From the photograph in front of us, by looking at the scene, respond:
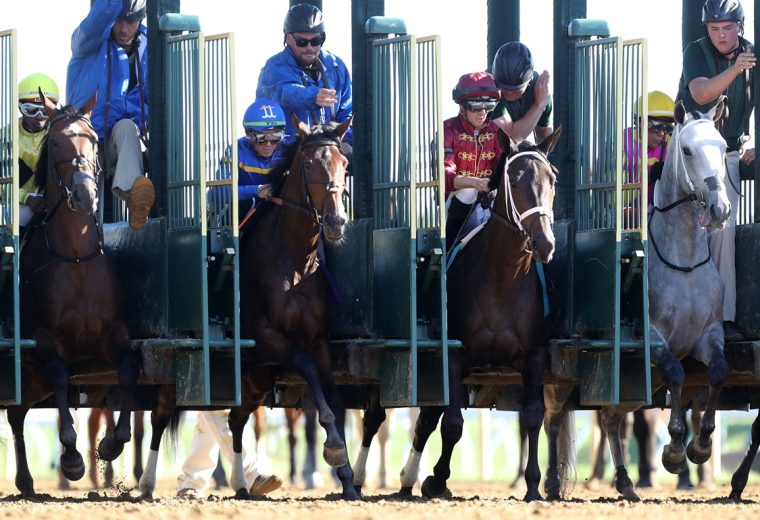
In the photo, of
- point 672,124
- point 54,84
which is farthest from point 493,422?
point 54,84

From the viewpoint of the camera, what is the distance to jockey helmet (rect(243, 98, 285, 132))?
14.1m

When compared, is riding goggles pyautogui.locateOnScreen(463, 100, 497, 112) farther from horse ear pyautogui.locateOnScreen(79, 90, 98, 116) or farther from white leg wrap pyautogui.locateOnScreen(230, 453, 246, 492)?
white leg wrap pyautogui.locateOnScreen(230, 453, 246, 492)

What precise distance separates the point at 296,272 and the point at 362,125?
1.03 meters

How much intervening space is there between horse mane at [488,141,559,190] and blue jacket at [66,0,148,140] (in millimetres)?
2284

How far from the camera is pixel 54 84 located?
14.0 m

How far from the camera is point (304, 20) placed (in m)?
14.6

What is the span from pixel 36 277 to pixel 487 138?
9.96 feet

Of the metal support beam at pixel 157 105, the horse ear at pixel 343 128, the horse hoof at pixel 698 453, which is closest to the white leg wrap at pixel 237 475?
the metal support beam at pixel 157 105

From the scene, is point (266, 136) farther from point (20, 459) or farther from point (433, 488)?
point (20, 459)

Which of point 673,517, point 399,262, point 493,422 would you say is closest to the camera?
point 673,517

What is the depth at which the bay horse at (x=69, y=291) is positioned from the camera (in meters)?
13.3

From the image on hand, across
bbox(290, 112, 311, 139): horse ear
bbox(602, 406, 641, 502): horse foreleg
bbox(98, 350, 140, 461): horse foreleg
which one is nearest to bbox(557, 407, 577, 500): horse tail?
bbox(602, 406, 641, 502): horse foreleg

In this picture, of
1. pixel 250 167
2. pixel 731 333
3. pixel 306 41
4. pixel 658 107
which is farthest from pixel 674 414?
pixel 306 41

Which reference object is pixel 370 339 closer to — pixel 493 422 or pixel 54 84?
pixel 54 84
